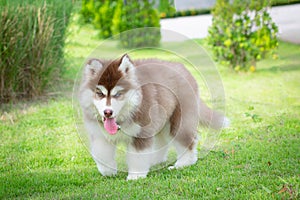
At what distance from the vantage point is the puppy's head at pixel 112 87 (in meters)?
3.82

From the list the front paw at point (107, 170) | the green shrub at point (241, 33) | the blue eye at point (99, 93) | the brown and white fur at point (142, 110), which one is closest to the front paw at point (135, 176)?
the brown and white fur at point (142, 110)

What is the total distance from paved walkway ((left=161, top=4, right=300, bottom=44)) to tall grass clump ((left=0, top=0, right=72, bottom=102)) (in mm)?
4912

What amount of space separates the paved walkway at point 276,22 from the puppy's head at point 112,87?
7.54 metres

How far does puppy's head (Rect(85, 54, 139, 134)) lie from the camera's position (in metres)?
3.82

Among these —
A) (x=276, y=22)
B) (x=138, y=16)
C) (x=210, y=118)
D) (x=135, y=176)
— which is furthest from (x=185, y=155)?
(x=276, y=22)

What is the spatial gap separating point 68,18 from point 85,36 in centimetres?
434

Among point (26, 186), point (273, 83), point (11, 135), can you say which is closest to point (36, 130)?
point (11, 135)

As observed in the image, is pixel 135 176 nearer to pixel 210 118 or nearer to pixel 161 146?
→ pixel 161 146

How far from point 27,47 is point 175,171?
3123 millimetres

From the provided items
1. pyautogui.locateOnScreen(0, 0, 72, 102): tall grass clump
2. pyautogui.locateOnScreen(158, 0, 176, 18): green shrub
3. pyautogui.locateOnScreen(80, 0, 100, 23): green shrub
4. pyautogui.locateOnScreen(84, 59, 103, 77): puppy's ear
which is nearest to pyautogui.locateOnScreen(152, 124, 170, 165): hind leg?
pyautogui.locateOnScreen(84, 59, 103, 77): puppy's ear

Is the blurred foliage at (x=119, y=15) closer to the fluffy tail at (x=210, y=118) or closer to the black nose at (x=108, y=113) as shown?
the fluffy tail at (x=210, y=118)

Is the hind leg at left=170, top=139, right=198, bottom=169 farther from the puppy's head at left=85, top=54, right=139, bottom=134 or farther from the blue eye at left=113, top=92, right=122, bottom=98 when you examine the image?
the blue eye at left=113, top=92, right=122, bottom=98

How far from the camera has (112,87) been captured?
384 cm

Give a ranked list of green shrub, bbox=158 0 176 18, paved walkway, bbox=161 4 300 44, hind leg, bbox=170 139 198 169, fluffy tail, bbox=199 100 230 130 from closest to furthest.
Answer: hind leg, bbox=170 139 198 169 → fluffy tail, bbox=199 100 230 130 → paved walkway, bbox=161 4 300 44 → green shrub, bbox=158 0 176 18
